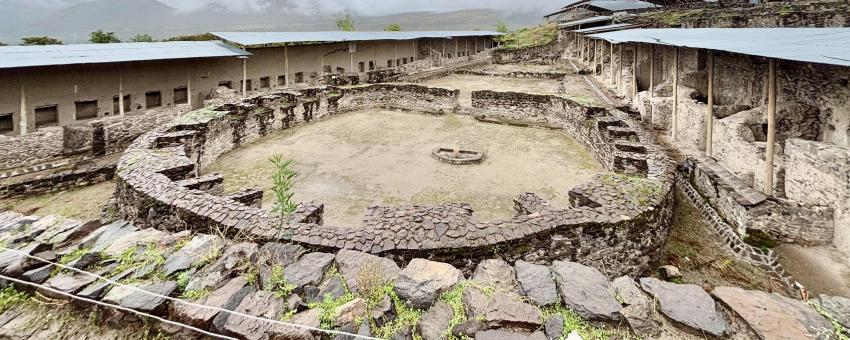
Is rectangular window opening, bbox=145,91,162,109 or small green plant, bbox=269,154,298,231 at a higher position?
rectangular window opening, bbox=145,91,162,109

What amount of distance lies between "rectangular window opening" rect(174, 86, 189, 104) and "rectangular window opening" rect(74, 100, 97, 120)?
351 cm

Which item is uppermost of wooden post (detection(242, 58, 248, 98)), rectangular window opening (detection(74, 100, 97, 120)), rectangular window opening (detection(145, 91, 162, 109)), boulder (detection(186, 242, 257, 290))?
wooden post (detection(242, 58, 248, 98))

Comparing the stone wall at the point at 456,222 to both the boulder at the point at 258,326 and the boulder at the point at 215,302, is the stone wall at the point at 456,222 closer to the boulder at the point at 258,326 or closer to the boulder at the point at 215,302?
the boulder at the point at 215,302

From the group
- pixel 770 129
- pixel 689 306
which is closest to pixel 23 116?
pixel 689 306

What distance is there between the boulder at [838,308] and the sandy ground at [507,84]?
64.3 feet

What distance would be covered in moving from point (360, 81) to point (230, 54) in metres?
7.97

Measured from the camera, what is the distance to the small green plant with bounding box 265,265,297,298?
3.93 m

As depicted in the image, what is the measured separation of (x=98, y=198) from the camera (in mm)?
10820

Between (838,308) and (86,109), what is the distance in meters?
21.4

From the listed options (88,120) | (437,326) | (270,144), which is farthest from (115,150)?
(437,326)

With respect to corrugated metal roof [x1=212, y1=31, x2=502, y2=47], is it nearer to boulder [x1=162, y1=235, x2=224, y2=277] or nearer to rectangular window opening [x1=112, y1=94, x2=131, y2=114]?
rectangular window opening [x1=112, y1=94, x2=131, y2=114]

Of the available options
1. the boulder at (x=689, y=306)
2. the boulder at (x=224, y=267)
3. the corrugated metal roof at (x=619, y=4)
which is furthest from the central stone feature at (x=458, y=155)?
the corrugated metal roof at (x=619, y=4)

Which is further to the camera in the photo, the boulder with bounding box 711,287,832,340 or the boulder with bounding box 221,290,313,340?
the boulder with bounding box 711,287,832,340

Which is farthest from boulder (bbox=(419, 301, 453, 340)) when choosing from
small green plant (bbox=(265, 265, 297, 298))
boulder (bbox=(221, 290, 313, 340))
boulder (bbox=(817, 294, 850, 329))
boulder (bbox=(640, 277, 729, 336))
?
boulder (bbox=(817, 294, 850, 329))
